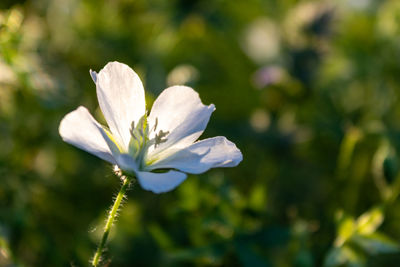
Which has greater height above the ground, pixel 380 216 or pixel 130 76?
pixel 130 76

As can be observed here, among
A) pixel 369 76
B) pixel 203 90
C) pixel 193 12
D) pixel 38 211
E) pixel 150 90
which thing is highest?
pixel 193 12

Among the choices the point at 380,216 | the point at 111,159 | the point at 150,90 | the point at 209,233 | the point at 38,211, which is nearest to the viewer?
the point at 111,159

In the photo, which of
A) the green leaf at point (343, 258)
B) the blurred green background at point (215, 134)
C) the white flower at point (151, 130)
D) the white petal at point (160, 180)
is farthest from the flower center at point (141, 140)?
the green leaf at point (343, 258)

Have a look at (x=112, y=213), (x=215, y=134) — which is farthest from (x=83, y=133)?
(x=215, y=134)

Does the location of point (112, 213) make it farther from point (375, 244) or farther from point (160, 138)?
point (375, 244)

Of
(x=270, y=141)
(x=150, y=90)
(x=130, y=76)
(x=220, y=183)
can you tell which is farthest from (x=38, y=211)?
(x=130, y=76)

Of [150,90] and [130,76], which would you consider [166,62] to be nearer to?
[150,90]

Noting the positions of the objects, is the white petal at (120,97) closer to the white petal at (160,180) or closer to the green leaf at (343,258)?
the white petal at (160,180)
